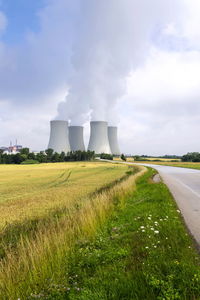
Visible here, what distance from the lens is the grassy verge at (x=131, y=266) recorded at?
6.73 ft

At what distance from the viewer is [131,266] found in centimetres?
259

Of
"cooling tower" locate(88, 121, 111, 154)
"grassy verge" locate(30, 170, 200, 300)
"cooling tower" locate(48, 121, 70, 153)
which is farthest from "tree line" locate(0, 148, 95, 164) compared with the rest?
"grassy verge" locate(30, 170, 200, 300)

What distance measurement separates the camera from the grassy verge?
2.05 m

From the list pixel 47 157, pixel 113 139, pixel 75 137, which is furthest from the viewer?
pixel 47 157

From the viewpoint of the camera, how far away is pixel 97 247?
11.0 feet

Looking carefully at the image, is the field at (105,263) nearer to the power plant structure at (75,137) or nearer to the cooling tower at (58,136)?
the cooling tower at (58,136)

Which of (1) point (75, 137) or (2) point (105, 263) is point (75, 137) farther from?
(2) point (105, 263)

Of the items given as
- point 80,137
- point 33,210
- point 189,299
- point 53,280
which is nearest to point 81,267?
point 53,280

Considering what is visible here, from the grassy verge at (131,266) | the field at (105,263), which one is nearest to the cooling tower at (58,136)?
the field at (105,263)

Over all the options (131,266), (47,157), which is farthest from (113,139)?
(131,266)

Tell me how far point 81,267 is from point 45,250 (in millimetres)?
577

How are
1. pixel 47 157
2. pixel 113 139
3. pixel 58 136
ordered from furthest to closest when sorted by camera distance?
pixel 47 157
pixel 113 139
pixel 58 136

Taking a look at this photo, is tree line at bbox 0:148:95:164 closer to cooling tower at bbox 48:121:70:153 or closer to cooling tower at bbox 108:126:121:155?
cooling tower at bbox 108:126:121:155

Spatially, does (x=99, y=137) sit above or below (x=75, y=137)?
below
